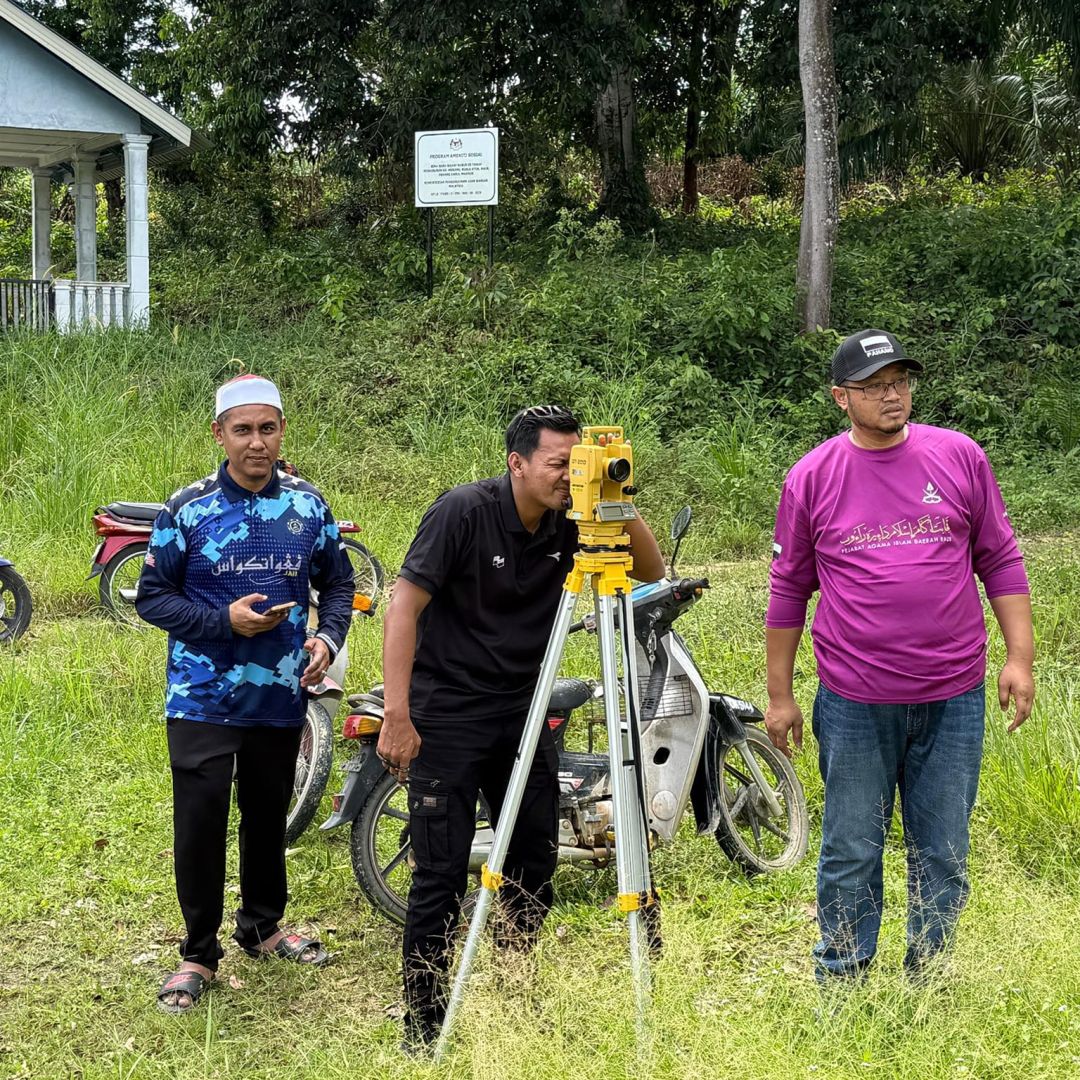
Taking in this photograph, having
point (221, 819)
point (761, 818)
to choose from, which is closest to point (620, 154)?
point (761, 818)

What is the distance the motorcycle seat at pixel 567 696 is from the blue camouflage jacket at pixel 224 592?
91 cm

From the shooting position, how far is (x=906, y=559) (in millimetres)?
3398

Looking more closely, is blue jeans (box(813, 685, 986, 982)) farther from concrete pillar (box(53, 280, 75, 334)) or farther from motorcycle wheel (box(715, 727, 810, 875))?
concrete pillar (box(53, 280, 75, 334))

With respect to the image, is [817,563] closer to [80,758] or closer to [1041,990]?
[1041,990]

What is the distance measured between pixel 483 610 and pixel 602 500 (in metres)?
0.58

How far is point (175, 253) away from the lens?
20312 mm

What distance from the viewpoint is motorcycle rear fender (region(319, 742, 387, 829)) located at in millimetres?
4656

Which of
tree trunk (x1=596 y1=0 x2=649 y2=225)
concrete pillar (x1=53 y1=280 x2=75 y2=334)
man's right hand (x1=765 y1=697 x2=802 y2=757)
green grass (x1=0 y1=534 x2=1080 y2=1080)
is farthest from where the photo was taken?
tree trunk (x1=596 y1=0 x2=649 y2=225)

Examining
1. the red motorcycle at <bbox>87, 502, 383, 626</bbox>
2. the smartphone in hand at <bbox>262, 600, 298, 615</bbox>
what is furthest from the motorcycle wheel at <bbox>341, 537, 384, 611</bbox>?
the smartphone in hand at <bbox>262, 600, 298, 615</bbox>

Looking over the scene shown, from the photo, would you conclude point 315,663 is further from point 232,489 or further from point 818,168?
point 818,168

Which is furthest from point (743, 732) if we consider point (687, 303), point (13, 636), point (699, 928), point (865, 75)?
point (865, 75)

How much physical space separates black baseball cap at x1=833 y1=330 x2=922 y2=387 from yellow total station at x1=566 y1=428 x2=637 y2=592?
0.64m

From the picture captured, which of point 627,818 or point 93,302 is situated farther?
point 93,302

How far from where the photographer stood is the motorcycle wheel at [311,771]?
5.35m
